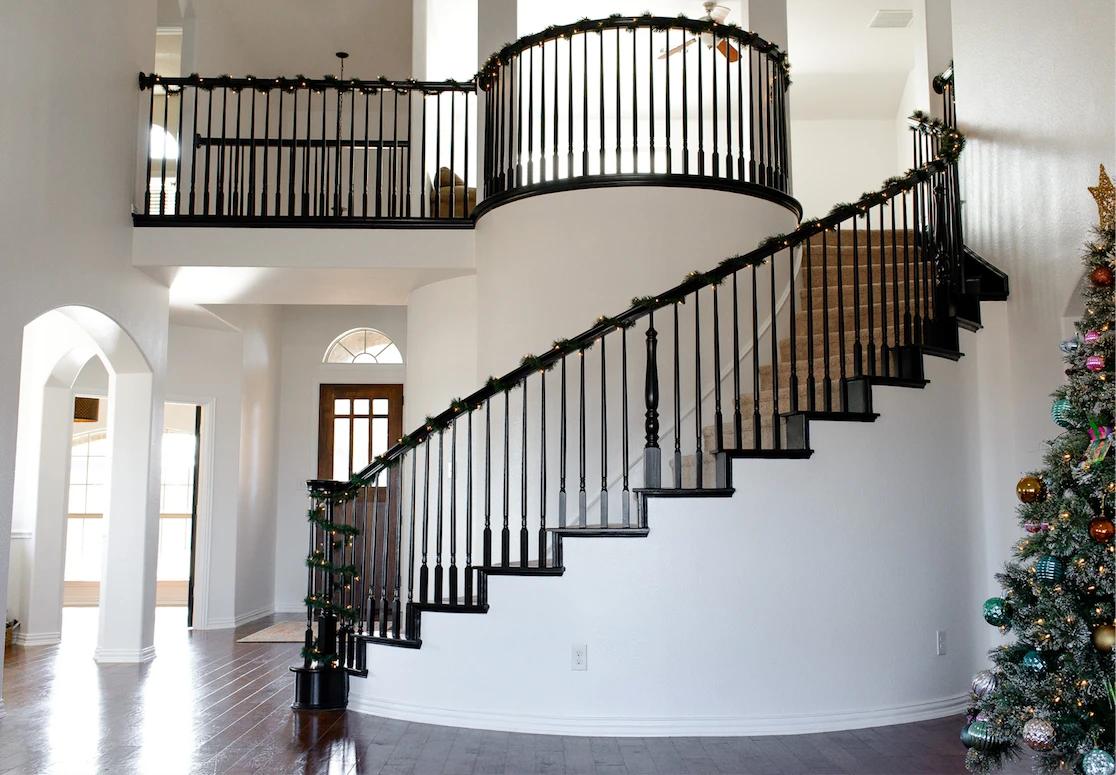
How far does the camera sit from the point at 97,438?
11508mm

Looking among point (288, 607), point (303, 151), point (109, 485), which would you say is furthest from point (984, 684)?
point (288, 607)

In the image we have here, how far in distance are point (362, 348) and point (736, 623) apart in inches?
275

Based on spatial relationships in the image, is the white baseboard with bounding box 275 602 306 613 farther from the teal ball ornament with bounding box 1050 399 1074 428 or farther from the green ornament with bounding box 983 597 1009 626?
the teal ball ornament with bounding box 1050 399 1074 428

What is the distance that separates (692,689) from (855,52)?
25.8 feet

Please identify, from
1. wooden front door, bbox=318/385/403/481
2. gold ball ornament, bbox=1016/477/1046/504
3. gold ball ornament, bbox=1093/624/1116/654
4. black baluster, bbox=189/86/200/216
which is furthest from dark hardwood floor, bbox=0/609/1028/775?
wooden front door, bbox=318/385/403/481

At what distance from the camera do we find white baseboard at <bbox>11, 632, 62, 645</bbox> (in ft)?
26.1

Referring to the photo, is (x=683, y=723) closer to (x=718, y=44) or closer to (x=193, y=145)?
(x=718, y=44)

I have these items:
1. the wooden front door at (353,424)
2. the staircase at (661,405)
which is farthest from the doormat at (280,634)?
the staircase at (661,405)

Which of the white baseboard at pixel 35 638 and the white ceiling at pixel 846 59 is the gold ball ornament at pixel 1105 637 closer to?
the white ceiling at pixel 846 59

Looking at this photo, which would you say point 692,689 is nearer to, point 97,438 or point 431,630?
point 431,630

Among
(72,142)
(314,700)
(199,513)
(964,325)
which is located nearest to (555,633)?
(314,700)

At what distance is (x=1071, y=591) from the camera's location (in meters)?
3.28

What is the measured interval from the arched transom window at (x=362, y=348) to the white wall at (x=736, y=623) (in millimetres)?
6103

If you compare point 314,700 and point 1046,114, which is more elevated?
point 1046,114
